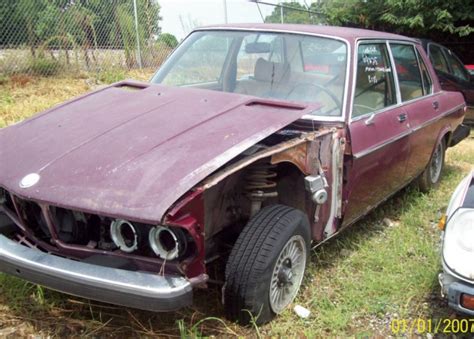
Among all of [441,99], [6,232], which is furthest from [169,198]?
[441,99]

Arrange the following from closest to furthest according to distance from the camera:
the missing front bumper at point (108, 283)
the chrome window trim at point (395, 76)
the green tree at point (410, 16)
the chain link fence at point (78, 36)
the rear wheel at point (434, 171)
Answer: the missing front bumper at point (108, 283) → the chrome window trim at point (395, 76) → the rear wheel at point (434, 171) → the chain link fence at point (78, 36) → the green tree at point (410, 16)

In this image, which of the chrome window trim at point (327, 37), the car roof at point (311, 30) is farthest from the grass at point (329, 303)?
the car roof at point (311, 30)

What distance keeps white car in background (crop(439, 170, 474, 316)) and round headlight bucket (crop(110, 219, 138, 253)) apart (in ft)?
5.10

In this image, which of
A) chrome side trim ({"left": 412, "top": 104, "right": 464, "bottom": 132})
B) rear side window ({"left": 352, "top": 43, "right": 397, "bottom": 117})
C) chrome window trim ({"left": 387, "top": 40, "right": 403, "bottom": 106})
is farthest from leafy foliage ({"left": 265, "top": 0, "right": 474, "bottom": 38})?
rear side window ({"left": 352, "top": 43, "right": 397, "bottom": 117})

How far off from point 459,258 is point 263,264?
3.15 feet

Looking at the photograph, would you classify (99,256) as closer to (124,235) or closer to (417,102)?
(124,235)

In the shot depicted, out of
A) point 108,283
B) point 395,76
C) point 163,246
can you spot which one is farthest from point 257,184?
point 395,76

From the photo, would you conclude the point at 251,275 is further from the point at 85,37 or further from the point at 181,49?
the point at 85,37

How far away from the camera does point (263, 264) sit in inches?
101

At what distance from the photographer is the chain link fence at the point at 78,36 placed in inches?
326

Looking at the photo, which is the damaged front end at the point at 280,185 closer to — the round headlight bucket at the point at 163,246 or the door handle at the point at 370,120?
the round headlight bucket at the point at 163,246

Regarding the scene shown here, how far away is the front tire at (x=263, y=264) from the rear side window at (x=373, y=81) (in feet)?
3.67

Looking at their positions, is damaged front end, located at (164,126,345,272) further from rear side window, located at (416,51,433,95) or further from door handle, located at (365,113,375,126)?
rear side window, located at (416,51,433,95)

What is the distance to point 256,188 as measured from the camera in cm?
288
